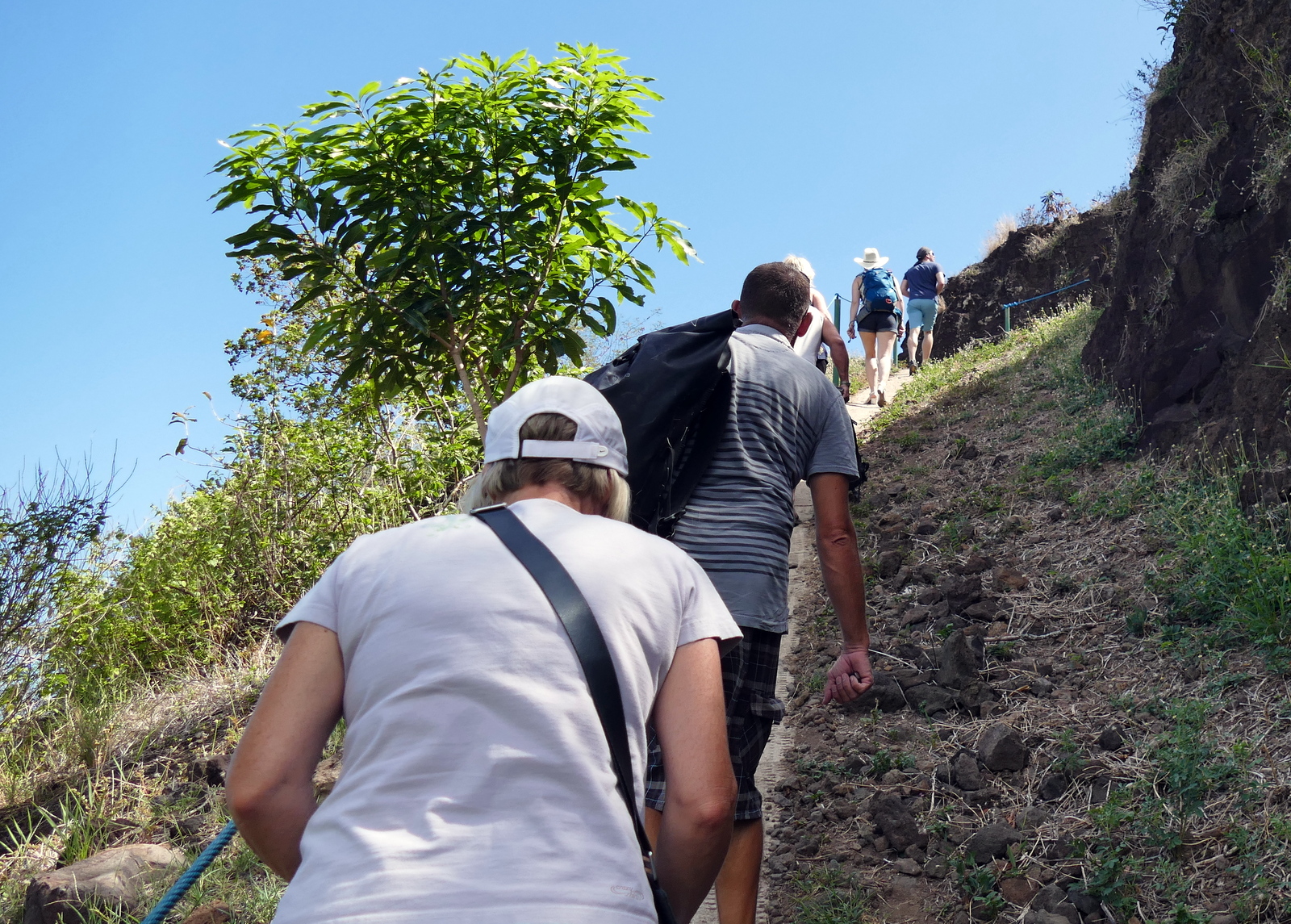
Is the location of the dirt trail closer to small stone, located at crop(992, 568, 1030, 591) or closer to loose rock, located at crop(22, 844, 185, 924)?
small stone, located at crop(992, 568, 1030, 591)

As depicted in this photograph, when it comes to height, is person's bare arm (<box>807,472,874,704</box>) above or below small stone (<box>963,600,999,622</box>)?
above

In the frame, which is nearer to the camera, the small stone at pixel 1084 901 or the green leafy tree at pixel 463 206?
the small stone at pixel 1084 901

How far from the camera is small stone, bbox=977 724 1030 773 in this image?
4141 mm

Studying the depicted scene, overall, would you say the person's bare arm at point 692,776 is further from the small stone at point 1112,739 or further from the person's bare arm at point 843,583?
the small stone at point 1112,739

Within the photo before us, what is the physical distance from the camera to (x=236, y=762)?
1485mm

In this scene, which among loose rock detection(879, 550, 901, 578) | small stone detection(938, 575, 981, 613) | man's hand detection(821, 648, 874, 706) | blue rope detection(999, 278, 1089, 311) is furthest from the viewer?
blue rope detection(999, 278, 1089, 311)

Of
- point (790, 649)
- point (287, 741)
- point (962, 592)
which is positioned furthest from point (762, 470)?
point (790, 649)

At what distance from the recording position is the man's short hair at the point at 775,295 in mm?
3420

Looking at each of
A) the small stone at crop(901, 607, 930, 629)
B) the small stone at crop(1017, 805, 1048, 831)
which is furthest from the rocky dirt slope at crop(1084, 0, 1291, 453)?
the small stone at crop(1017, 805, 1048, 831)

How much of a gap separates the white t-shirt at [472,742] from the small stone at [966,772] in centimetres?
303

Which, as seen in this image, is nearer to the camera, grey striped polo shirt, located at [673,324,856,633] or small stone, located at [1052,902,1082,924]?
grey striped polo shirt, located at [673,324,856,633]

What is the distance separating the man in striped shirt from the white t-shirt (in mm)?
1381

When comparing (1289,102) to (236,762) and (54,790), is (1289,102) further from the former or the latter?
(54,790)

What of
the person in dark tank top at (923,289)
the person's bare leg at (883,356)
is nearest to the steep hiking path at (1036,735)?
the person's bare leg at (883,356)
